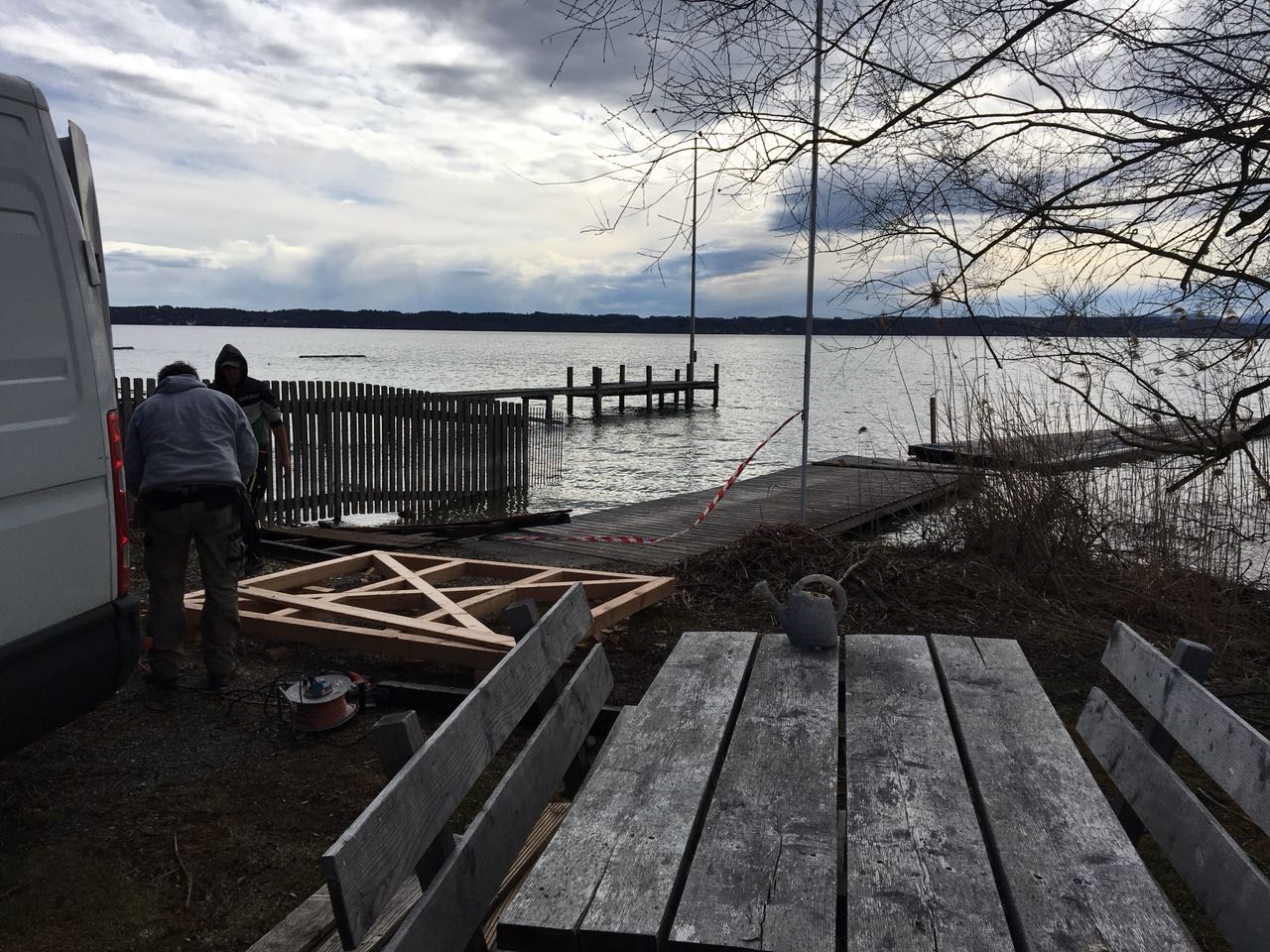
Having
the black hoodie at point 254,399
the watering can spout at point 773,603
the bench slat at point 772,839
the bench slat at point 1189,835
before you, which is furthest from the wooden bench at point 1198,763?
the black hoodie at point 254,399

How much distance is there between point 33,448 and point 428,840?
2.47 m

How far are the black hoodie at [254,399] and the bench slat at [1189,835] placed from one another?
7.78m

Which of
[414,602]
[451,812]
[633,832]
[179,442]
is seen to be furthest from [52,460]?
[414,602]

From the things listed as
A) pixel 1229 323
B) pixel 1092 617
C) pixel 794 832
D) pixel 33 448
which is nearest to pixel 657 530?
pixel 1092 617

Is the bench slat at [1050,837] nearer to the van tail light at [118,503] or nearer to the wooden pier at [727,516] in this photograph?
the van tail light at [118,503]

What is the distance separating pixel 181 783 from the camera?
4.52 m

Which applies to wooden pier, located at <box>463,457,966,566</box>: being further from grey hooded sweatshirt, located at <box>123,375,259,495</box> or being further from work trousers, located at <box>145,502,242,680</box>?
grey hooded sweatshirt, located at <box>123,375,259,495</box>

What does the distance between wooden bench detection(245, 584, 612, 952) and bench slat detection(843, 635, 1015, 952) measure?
26.4 inches

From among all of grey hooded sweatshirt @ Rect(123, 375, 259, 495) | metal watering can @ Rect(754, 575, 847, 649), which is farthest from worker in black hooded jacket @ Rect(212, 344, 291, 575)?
metal watering can @ Rect(754, 575, 847, 649)

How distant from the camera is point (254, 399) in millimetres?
9508

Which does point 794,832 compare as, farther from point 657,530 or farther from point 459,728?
point 657,530

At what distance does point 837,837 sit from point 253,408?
8594mm

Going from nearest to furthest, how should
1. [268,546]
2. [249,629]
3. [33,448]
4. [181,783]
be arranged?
1. [33,448]
2. [181,783]
3. [249,629]
4. [268,546]

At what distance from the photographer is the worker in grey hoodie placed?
546cm
